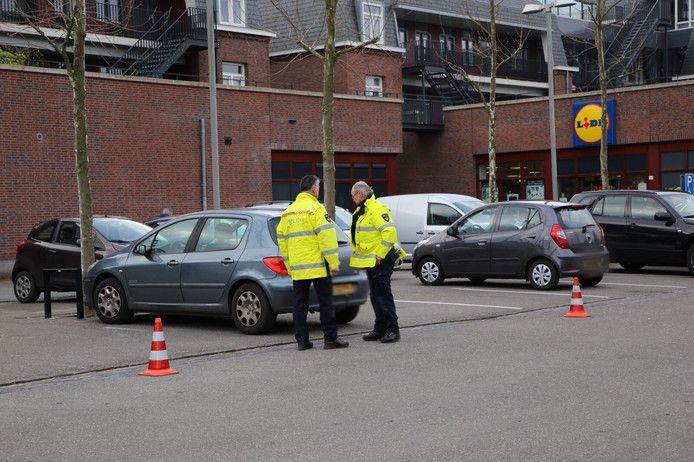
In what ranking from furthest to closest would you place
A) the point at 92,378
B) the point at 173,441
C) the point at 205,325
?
1. the point at 205,325
2. the point at 92,378
3. the point at 173,441

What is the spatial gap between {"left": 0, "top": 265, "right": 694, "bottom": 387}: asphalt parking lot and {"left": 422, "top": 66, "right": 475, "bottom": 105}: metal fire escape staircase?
26038 millimetres

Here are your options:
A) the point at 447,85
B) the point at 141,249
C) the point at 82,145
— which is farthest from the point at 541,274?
the point at 447,85

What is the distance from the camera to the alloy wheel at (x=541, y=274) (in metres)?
17.5

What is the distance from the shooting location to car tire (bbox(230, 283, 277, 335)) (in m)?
11.9

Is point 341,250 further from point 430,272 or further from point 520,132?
point 520,132

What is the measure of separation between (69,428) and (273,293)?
479cm

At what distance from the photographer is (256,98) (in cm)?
3353

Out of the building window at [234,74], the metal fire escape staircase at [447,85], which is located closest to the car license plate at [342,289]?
the building window at [234,74]

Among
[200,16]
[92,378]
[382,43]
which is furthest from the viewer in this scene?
[382,43]

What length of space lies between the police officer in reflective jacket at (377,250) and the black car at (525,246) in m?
6.50

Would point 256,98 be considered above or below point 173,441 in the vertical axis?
above

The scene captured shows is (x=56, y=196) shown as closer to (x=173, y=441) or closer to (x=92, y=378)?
(x=92, y=378)

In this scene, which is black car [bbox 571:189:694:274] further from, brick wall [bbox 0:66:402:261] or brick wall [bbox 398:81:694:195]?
brick wall [bbox 398:81:694:195]

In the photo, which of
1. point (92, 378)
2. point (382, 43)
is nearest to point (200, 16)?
point (382, 43)
